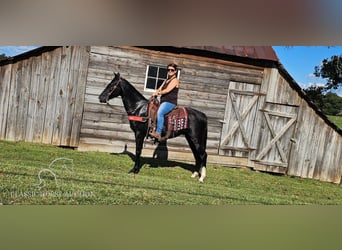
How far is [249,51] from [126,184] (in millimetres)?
1572

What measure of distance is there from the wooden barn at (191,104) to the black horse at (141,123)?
0.17ft

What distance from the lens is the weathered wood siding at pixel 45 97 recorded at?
3.01 m

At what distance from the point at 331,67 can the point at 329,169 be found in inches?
37.8

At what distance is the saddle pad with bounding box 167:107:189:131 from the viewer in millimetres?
3281

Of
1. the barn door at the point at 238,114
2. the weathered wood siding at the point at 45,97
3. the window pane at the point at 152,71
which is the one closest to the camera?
the weathered wood siding at the point at 45,97

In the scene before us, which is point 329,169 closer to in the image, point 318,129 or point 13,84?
point 318,129

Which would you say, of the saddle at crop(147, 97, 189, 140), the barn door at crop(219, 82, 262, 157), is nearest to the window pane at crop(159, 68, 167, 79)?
the saddle at crop(147, 97, 189, 140)

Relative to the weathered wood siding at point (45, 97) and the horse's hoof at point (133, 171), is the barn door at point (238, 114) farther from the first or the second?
the weathered wood siding at point (45, 97)

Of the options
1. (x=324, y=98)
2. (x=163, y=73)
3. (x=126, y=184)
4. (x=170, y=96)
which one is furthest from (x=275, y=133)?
(x=126, y=184)

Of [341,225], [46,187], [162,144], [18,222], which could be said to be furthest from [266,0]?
[18,222]

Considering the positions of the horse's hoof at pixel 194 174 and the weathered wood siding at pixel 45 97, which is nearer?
the weathered wood siding at pixel 45 97

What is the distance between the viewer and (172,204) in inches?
129

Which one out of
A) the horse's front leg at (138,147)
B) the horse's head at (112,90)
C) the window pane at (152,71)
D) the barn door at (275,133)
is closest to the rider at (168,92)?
the window pane at (152,71)

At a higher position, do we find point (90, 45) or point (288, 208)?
point (90, 45)
